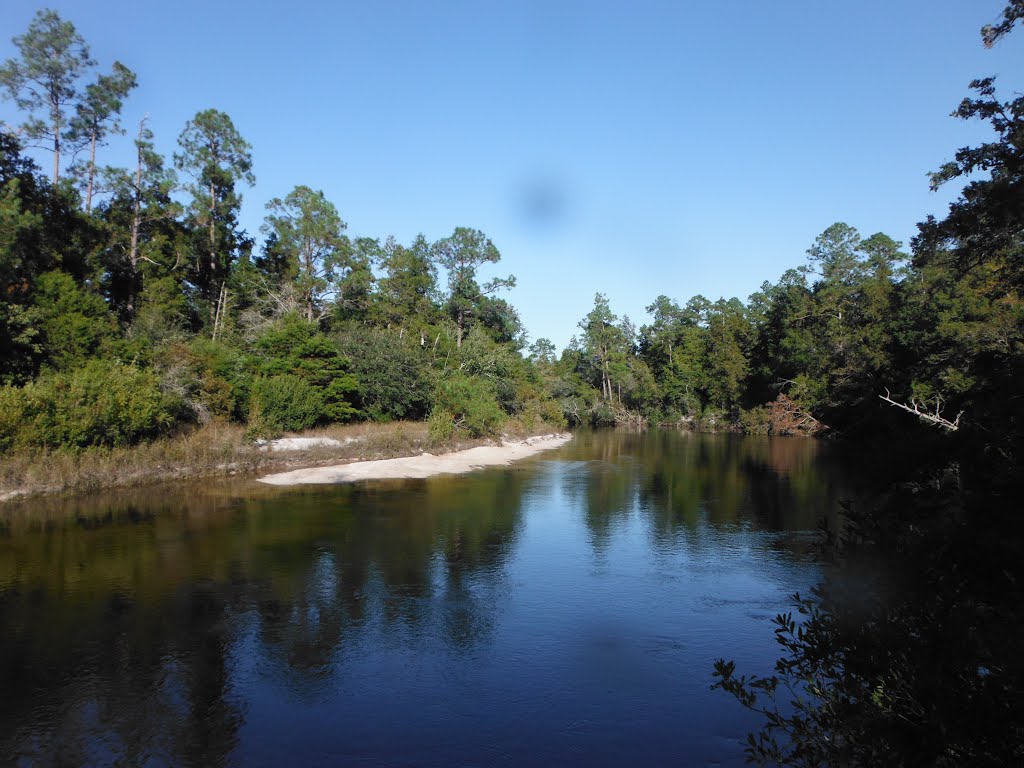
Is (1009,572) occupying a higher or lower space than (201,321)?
lower

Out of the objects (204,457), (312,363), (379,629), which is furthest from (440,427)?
(379,629)

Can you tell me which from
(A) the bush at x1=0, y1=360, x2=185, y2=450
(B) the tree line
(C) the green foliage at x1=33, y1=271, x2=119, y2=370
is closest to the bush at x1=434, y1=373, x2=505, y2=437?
(B) the tree line

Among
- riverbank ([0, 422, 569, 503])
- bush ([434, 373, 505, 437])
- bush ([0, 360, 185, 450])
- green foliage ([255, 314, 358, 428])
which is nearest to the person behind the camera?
bush ([0, 360, 185, 450])

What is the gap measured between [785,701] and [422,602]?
7022mm

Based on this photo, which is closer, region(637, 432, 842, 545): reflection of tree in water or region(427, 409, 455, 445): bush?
region(637, 432, 842, 545): reflection of tree in water

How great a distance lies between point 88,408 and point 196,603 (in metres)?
14.7

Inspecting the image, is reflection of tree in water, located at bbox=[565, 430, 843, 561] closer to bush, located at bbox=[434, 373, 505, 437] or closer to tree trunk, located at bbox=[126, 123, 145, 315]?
bush, located at bbox=[434, 373, 505, 437]

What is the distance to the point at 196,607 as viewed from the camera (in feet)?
42.0

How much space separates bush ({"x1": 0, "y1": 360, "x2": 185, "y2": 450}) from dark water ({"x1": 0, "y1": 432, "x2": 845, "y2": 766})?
3.14 m

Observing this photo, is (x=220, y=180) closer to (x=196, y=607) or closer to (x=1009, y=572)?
(x=196, y=607)

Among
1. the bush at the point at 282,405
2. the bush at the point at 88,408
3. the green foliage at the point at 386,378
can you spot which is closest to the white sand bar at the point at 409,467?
the bush at the point at 282,405

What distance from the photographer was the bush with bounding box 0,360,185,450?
2225cm

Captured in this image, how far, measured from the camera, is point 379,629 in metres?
11.9

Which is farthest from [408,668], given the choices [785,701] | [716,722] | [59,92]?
[59,92]
